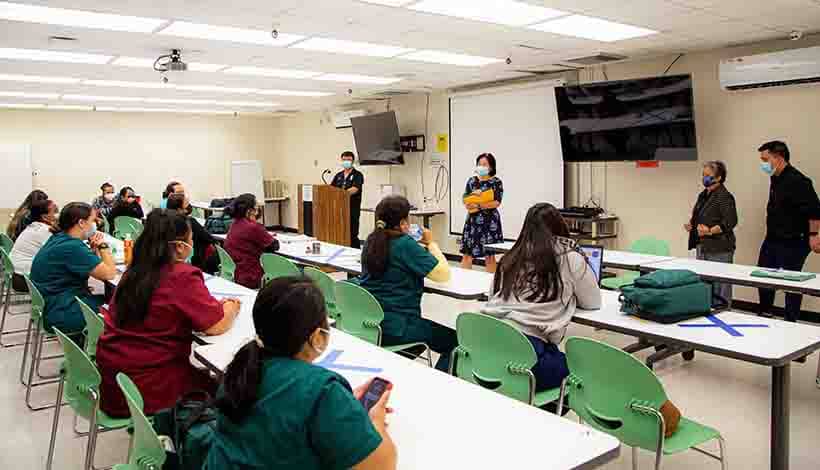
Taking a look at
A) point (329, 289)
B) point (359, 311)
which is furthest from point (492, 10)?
point (359, 311)

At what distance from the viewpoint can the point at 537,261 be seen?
2799 millimetres

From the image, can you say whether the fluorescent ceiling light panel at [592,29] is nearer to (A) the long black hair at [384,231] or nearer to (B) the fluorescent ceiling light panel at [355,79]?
(A) the long black hair at [384,231]

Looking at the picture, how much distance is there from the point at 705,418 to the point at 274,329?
3.02 metres

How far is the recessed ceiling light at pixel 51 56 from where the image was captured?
5847mm

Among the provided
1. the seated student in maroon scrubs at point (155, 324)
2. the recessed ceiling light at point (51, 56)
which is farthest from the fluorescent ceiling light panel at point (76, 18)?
the seated student in maroon scrubs at point (155, 324)

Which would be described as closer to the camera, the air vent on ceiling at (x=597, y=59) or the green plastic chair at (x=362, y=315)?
the green plastic chair at (x=362, y=315)

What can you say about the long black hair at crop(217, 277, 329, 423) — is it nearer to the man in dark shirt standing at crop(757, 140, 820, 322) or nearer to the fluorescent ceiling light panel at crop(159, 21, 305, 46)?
the fluorescent ceiling light panel at crop(159, 21, 305, 46)

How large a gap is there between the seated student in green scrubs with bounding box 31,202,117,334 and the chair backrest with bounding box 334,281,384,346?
142cm

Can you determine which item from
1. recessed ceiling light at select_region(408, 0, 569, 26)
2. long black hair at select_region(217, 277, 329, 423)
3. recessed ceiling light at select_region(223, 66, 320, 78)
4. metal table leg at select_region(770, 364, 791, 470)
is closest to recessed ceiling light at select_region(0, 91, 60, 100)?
recessed ceiling light at select_region(223, 66, 320, 78)

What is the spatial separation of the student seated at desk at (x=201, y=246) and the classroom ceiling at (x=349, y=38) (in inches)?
55.8

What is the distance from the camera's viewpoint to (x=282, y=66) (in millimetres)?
6742

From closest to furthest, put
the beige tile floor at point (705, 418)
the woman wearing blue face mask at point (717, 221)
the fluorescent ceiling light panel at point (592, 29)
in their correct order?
the beige tile floor at point (705, 418) < the fluorescent ceiling light panel at point (592, 29) < the woman wearing blue face mask at point (717, 221)

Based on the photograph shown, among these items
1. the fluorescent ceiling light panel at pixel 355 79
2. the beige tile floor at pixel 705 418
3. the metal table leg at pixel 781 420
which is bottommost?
the beige tile floor at pixel 705 418

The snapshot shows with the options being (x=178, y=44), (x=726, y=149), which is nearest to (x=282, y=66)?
(x=178, y=44)
